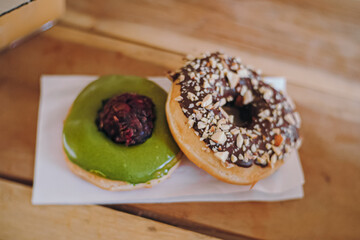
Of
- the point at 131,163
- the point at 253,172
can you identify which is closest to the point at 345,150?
the point at 253,172

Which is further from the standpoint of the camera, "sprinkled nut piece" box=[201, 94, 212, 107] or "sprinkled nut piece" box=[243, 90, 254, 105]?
"sprinkled nut piece" box=[243, 90, 254, 105]

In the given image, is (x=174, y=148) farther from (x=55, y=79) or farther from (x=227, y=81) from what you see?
(x=55, y=79)

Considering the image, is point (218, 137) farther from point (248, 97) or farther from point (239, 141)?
point (248, 97)

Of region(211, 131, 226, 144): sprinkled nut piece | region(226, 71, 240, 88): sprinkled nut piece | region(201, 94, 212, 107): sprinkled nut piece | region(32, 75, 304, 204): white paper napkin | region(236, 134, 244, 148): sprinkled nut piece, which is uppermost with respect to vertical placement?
region(226, 71, 240, 88): sprinkled nut piece

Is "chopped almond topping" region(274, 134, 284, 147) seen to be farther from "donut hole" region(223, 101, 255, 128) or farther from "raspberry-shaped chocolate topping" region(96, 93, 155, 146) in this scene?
"raspberry-shaped chocolate topping" region(96, 93, 155, 146)

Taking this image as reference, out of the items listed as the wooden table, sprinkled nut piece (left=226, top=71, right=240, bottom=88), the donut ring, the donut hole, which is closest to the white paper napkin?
the wooden table

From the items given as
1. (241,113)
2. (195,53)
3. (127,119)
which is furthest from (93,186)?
(195,53)
